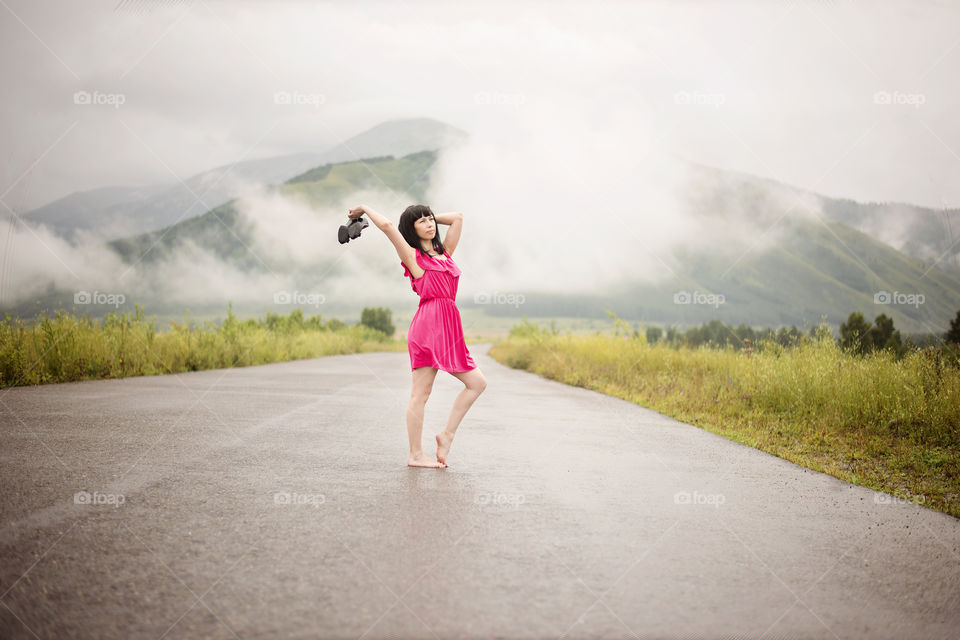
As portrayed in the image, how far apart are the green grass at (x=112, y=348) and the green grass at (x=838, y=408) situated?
10178 mm

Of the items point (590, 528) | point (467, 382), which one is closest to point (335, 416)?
point (467, 382)

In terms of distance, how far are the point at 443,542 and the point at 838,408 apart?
7.51 m

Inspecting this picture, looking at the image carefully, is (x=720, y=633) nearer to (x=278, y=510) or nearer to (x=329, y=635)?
(x=329, y=635)

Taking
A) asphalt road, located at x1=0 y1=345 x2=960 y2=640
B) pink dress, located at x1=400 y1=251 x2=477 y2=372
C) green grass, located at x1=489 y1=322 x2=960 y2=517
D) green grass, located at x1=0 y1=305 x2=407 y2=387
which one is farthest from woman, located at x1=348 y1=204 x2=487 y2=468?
green grass, located at x1=0 y1=305 x2=407 y2=387

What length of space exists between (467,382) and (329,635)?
11.8ft

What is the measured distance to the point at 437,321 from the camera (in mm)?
6031

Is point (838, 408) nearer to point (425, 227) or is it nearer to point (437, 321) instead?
point (437, 321)

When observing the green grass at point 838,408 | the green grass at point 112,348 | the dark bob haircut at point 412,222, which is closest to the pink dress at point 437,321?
the dark bob haircut at point 412,222

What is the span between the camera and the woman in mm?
6000

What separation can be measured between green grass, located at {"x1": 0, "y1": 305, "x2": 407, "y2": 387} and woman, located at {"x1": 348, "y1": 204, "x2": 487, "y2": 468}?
9.67 meters

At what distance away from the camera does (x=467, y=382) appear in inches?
245

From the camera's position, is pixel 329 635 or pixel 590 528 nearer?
pixel 329 635

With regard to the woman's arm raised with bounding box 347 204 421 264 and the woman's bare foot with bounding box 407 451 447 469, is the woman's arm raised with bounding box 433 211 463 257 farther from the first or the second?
the woman's bare foot with bounding box 407 451 447 469

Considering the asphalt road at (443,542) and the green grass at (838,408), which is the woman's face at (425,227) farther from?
the green grass at (838,408)
